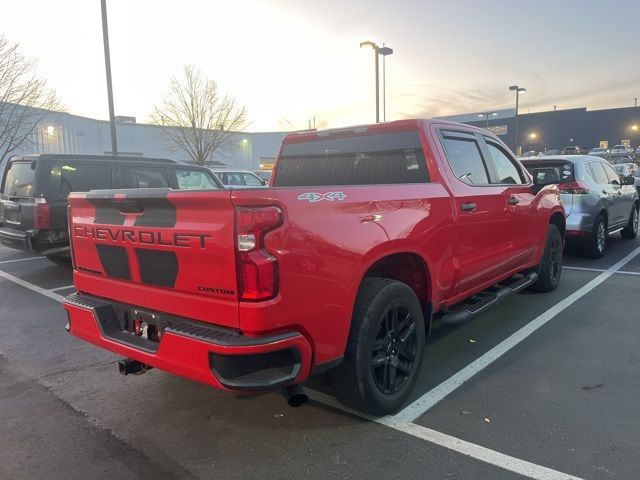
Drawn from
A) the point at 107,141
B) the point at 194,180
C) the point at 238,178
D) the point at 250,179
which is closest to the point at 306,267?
the point at 194,180

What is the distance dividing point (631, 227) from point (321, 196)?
1039 cm

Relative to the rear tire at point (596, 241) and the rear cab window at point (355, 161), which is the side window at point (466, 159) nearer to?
the rear cab window at point (355, 161)

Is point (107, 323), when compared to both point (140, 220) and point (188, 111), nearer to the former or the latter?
point (140, 220)

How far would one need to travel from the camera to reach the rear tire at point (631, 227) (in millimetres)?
10703

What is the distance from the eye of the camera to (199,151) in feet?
98.9

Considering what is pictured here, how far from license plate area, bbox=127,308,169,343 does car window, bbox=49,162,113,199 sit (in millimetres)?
5440

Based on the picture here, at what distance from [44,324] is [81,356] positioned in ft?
4.56

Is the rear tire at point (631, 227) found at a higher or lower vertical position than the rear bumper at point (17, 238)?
lower

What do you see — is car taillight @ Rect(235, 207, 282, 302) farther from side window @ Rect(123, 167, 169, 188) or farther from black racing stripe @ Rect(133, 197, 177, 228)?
side window @ Rect(123, 167, 169, 188)

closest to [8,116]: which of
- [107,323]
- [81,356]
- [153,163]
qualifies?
[153,163]

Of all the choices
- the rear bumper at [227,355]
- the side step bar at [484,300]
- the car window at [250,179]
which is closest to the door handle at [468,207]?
the side step bar at [484,300]

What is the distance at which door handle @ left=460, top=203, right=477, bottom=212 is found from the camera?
160 inches

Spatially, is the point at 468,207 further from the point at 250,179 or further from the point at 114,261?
the point at 250,179

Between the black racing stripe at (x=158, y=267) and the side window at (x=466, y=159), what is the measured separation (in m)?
2.47
